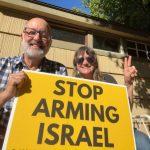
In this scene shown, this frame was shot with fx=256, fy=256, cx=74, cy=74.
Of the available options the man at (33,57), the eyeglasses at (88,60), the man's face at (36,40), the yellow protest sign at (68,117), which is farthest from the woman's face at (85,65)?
the yellow protest sign at (68,117)

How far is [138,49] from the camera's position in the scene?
27.6 ft

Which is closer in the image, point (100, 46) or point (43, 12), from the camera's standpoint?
point (43, 12)

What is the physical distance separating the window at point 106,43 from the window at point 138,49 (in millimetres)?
419

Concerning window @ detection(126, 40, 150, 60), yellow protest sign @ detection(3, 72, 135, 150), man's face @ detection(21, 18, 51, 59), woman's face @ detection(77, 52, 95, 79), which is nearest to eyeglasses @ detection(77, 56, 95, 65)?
woman's face @ detection(77, 52, 95, 79)

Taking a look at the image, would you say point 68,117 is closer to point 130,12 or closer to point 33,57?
point 33,57

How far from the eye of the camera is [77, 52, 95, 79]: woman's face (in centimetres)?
305

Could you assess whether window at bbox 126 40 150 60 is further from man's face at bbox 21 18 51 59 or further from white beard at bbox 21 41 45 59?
white beard at bbox 21 41 45 59

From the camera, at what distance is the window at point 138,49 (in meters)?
8.27

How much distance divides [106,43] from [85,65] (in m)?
4.91

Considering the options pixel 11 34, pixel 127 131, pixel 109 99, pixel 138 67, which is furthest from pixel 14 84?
pixel 138 67

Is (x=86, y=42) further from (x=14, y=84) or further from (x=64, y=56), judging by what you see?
(x=14, y=84)

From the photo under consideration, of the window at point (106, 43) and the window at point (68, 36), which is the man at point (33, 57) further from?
the window at point (106, 43)

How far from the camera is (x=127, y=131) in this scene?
203 cm

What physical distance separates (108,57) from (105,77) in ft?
13.7
